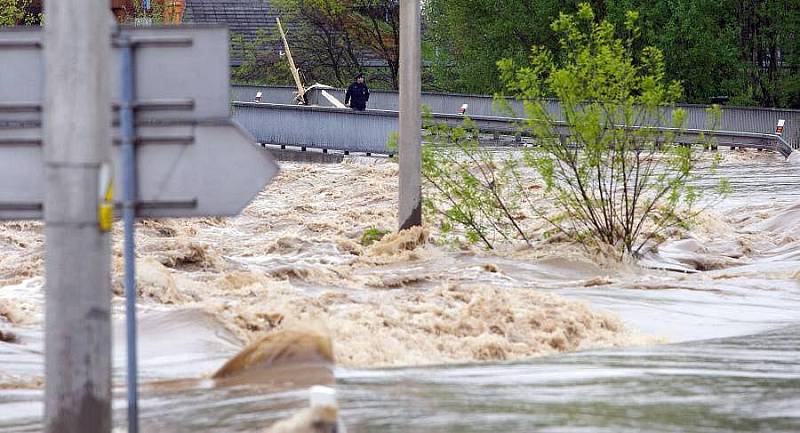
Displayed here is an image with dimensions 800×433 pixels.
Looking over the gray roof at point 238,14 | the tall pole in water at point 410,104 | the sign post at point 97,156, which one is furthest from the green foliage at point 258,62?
the sign post at point 97,156

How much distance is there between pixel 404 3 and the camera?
2056 centimetres

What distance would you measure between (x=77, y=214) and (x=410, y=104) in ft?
46.6

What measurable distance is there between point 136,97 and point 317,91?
45070 mm

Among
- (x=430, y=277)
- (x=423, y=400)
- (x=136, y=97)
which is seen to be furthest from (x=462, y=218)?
(x=136, y=97)

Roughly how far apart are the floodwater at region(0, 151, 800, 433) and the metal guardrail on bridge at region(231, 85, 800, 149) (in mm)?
16379

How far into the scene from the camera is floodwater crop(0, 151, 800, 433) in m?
8.83

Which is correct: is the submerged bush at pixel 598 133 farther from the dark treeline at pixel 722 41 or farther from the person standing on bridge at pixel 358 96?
the dark treeline at pixel 722 41

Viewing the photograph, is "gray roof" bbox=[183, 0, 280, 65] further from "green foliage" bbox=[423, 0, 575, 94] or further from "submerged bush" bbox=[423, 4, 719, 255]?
"submerged bush" bbox=[423, 4, 719, 255]

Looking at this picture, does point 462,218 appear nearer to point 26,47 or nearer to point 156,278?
point 156,278

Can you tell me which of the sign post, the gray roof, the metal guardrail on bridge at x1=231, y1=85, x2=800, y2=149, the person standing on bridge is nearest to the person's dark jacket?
the person standing on bridge

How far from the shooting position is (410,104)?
20766 millimetres

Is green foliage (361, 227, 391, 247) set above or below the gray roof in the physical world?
below

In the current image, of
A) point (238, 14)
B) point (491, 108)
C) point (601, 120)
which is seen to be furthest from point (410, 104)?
point (238, 14)

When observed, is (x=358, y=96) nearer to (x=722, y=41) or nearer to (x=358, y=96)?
(x=358, y=96)
